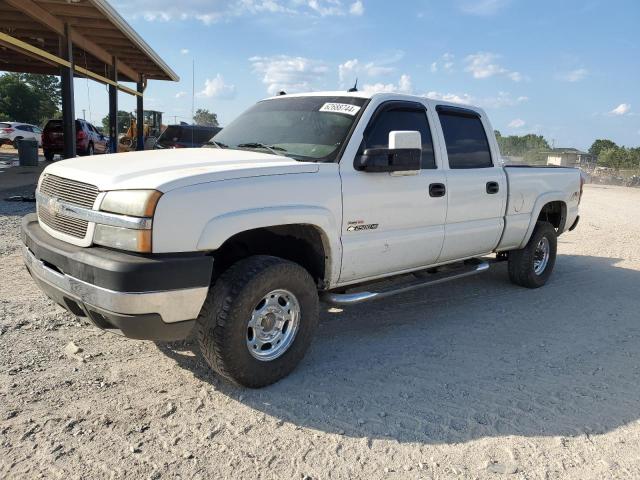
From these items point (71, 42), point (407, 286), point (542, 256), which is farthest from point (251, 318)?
point (71, 42)

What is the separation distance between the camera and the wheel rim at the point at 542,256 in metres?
6.42

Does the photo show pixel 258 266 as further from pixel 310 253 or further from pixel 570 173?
pixel 570 173

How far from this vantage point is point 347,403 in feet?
11.1

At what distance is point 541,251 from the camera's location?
6477 mm

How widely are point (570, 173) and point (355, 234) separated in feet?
13.0

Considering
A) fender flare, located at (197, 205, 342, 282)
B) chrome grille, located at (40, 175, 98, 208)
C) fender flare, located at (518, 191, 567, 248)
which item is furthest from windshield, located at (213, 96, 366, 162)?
fender flare, located at (518, 191, 567, 248)

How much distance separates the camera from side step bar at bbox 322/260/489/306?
401cm

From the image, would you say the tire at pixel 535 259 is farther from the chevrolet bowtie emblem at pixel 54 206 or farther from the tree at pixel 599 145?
the tree at pixel 599 145

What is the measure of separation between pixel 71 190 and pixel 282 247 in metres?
1.47

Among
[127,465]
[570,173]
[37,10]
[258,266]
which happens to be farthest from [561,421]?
[37,10]

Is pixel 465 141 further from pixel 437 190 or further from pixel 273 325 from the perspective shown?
pixel 273 325

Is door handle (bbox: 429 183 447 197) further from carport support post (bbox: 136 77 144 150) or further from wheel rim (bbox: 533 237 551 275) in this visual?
carport support post (bbox: 136 77 144 150)

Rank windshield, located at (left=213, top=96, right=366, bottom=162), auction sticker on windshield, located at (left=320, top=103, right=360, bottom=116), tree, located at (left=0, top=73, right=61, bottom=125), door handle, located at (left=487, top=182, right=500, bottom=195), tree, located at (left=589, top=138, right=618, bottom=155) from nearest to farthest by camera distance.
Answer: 1. windshield, located at (left=213, top=96, right=366, bottom=162)
2. auction sticker on windshield, located at (left=320, top=103, right=360, bottom=116)
3. door handle, located at (left=487, top=182, right=500, bottom=195)
4. tree, located at (left=0, top=73, right=61, bottom=125)
5. tree, located at (left=589, top=138, right=618, bottom=155)

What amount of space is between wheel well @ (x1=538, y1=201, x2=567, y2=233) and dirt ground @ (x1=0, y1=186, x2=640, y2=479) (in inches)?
69.2
